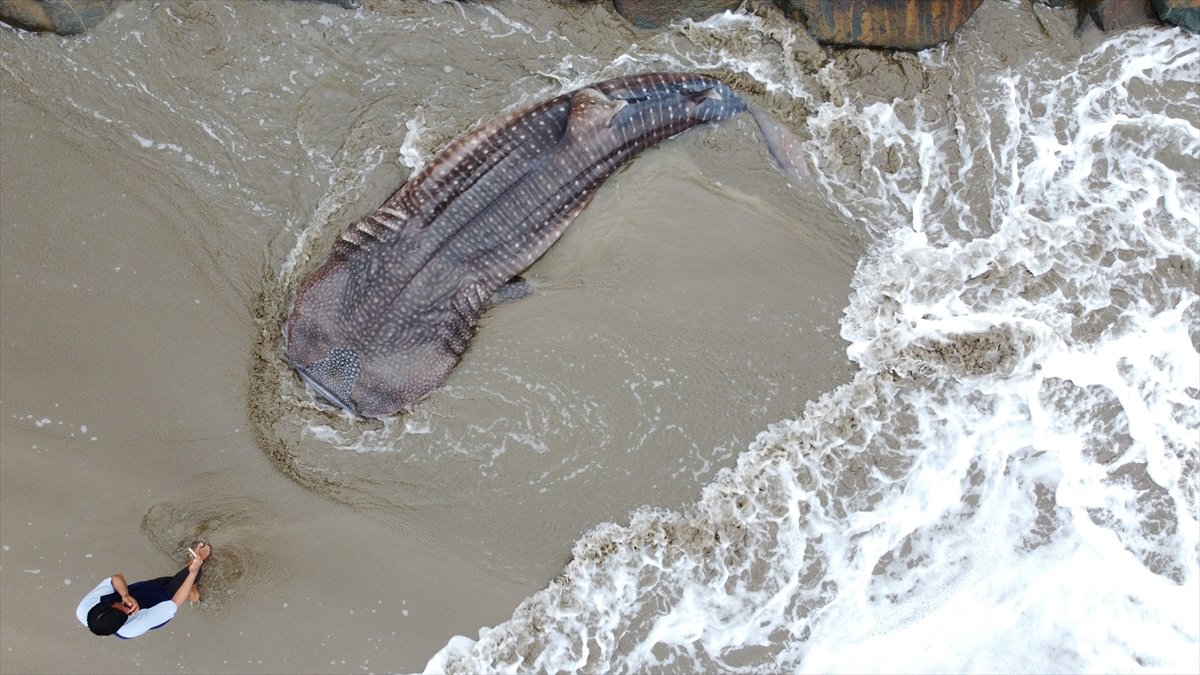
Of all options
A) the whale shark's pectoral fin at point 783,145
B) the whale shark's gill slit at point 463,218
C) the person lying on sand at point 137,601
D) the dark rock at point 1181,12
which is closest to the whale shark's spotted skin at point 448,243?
the whale shark's gill slit at point 463,218

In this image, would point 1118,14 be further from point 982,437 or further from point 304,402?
point 304,402

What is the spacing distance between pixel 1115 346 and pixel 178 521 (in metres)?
9.02

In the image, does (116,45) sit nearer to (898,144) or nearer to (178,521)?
(178,521)

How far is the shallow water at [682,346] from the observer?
664cm

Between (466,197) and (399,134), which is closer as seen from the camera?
(466,197)

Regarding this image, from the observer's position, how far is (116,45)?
6.69 meters

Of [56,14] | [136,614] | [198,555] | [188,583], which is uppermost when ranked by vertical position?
[56,14]

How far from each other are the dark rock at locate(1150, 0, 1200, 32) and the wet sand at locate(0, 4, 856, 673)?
3.89m

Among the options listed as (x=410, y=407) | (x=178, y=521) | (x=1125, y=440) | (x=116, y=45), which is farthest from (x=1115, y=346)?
(x=116, y=45)

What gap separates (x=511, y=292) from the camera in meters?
6.68

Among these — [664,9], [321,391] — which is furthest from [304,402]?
[664,9]

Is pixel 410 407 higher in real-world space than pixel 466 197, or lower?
lower

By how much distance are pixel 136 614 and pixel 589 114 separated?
231 inches

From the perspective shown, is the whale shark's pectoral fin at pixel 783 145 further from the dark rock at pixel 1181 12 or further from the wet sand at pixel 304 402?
the dark rock at pixel 1181 12
